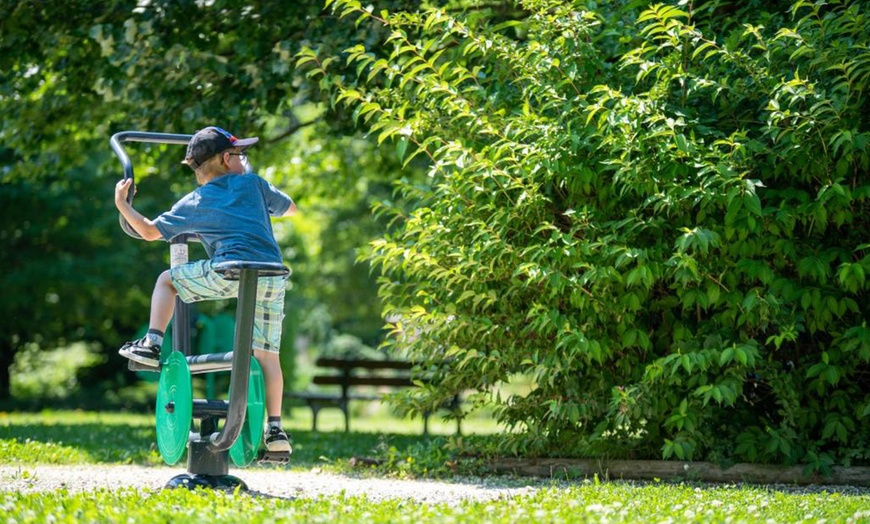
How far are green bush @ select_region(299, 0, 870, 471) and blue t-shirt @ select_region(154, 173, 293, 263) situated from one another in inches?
81.8

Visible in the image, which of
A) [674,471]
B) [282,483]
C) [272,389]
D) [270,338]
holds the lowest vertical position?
[282,483]

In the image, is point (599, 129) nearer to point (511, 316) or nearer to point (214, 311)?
point (511, 316)

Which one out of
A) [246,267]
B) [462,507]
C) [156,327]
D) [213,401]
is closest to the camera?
[462,507]

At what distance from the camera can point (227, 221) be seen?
5758mm

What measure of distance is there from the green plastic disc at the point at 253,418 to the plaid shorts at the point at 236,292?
0.53 feet

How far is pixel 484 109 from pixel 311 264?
23.1 m

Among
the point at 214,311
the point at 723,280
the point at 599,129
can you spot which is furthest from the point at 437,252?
the point at 214,311

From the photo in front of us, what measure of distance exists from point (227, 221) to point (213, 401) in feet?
3.50

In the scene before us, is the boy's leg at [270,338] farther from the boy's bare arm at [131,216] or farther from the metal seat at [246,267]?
the boy's bare arm at [131,216]

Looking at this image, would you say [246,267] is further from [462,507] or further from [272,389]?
[462,507]

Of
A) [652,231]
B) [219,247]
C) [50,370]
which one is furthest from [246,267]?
[50,370]

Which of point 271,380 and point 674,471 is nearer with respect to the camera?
point 271,380

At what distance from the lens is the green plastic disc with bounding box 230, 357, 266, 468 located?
19.2 ft

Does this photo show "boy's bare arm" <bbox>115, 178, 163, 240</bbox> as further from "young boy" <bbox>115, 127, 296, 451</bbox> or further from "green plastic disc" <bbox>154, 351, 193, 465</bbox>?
"green plastic disc" <bbox>154, 351, 193, 465</bbox>
